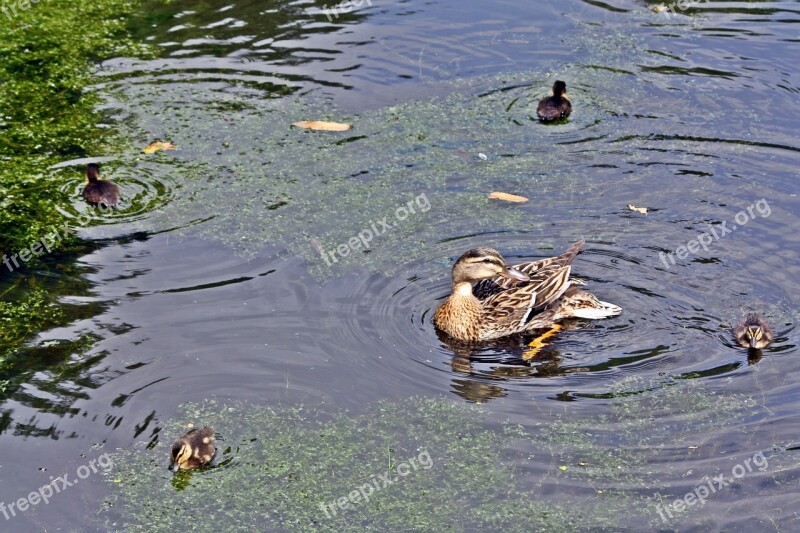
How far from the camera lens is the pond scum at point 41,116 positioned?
852cm

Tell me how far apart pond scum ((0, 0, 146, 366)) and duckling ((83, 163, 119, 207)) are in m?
0.33

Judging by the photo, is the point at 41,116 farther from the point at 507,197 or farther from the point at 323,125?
the point at 507,197

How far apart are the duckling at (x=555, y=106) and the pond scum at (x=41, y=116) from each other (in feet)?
14.4

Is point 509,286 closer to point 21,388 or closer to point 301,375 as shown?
point 301,375

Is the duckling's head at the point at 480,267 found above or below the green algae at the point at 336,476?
above

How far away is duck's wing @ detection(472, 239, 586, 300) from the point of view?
8.63 meters

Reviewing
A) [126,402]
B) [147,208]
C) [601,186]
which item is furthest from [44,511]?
[601,186]

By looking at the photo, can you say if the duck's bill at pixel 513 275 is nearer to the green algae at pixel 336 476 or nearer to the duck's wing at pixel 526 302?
the duck's wing at pixel 526 302

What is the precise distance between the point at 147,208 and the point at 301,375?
2.96 meters

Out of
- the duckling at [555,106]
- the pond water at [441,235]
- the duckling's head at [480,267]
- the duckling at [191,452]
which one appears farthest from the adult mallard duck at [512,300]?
the duckling at [555,106]

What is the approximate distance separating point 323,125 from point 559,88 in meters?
2.49

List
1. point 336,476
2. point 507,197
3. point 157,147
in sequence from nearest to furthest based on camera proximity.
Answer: point 336,476 → point 507,197 → point 157,147

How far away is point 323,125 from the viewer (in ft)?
36.4

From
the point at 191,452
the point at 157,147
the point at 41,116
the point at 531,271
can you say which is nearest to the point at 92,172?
the point at 157,147
